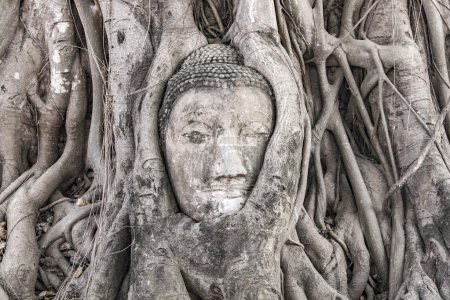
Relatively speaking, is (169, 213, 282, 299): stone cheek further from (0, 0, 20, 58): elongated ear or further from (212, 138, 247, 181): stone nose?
(0, 0, 20, 58): elongated ear

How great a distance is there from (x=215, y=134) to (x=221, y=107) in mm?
137

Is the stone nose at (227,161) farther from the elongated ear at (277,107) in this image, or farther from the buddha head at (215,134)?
the elongated ear at (277,107)

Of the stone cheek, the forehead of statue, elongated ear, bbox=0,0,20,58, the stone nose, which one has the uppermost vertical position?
elongated ear, bbox=0,0,20,58

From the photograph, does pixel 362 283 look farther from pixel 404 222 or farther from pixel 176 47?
pixel 176 47

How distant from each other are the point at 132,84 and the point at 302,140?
3.26 ft

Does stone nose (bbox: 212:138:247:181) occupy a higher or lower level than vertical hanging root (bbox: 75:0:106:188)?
lower

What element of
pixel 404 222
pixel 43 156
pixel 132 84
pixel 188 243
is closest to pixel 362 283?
pixel 404 222

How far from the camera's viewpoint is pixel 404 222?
10.7 feet

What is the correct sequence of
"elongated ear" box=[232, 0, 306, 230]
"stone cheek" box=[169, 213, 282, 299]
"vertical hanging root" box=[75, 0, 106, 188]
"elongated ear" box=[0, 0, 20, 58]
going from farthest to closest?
"elongated ear" box=[0, 0, 20, 58] < "vertical hanging root" box=[75, 0, 106, 188] < "elongated ear" box=[232, 0, 306, 230] < "stone cheek" box=[169, 213, 282, 299]

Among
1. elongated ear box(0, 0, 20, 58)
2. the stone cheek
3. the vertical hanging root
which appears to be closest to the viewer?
the stone cheek

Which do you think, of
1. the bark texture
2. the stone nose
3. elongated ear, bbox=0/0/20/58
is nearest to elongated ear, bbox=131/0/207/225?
the bark texture

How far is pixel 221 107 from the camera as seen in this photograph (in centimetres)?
284

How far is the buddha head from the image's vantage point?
2.79 m

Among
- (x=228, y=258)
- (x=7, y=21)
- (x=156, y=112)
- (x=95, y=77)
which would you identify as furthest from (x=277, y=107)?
(x=7, y=21)
